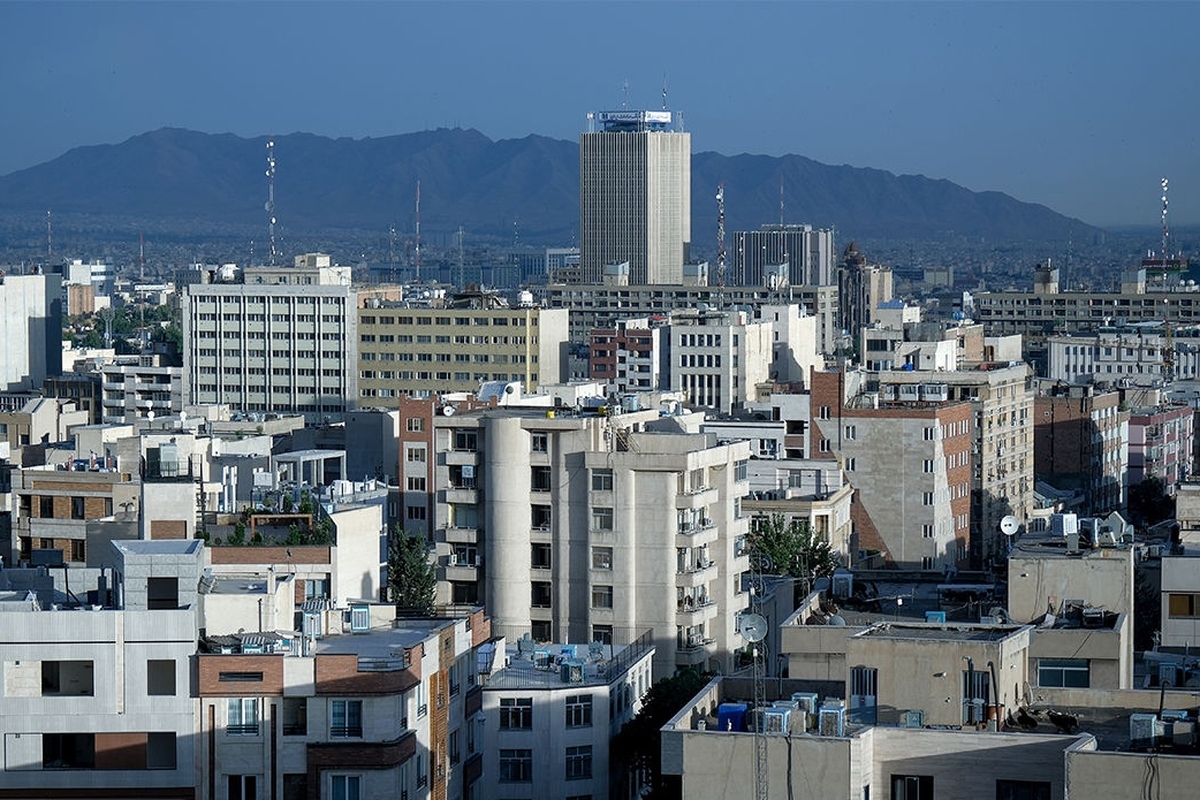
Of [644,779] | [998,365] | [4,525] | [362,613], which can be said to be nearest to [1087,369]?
[998,365]

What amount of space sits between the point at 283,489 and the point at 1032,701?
20969mm

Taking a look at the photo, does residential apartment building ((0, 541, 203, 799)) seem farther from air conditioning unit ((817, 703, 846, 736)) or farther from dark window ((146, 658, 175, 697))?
air conditioning unit ((817, 703, 846, 736))

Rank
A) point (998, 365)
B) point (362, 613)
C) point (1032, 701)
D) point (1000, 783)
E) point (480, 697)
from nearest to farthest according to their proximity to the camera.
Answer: point (1000, 783), point (1032, 701), point (362, 613), point (480, 697), point (998, 365)

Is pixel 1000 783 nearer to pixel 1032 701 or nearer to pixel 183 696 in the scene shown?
pixel 1032 701

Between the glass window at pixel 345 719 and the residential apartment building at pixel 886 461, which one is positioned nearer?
the glass window at pixel 345 719

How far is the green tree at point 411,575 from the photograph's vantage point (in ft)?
135

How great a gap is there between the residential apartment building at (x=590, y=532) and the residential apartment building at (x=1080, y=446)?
42.9 metres

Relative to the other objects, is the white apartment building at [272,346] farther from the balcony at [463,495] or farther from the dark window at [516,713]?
the dark window at [516,713]

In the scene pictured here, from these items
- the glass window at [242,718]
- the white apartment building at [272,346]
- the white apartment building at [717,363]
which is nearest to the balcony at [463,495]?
the glass window at [242,718]

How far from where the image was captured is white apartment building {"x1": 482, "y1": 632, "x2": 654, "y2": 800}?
34.1 m

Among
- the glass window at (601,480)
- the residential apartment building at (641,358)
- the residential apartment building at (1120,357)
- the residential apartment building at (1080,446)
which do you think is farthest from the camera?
the residential apartment building at (1120,357)

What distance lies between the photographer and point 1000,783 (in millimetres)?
20891

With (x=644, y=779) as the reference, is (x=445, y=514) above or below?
above

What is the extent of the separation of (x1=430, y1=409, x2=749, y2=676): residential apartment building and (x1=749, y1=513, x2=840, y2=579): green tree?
5349 mm
